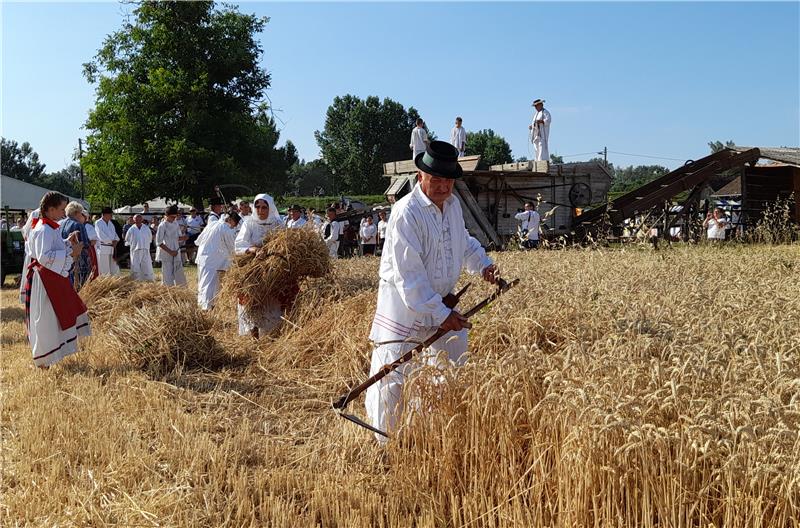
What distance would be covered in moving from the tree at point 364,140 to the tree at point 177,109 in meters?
36.3

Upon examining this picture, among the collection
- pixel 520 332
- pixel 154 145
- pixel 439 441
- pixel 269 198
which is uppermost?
pixel 154 145

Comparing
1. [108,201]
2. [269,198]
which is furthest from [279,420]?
[108,201]

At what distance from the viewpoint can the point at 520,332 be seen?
444cm

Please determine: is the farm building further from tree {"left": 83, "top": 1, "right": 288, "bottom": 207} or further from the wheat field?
tree {"left": 83, "top": 1, "right": 288, "bottom": 207}

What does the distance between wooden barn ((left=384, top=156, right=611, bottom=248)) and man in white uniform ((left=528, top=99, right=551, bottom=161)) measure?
1.75ft

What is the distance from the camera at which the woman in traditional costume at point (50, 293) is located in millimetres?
6582

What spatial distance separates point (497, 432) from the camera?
10.5 feet

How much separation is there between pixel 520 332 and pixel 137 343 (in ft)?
12.9

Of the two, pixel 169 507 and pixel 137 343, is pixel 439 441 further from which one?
pixel 137 343

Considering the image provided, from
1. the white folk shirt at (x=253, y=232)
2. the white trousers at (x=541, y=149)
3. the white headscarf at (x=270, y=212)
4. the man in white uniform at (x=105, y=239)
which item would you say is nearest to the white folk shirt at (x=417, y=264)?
the white folk shirt at (x=253, y=232)

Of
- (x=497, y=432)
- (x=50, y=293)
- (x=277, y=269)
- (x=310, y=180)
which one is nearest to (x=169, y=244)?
(x=277, y=269)

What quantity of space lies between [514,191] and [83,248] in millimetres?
9462

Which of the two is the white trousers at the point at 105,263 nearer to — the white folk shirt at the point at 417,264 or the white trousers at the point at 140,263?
the white trousers at the point at 140,263

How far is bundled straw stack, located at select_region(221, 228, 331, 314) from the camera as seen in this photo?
26.1ft
